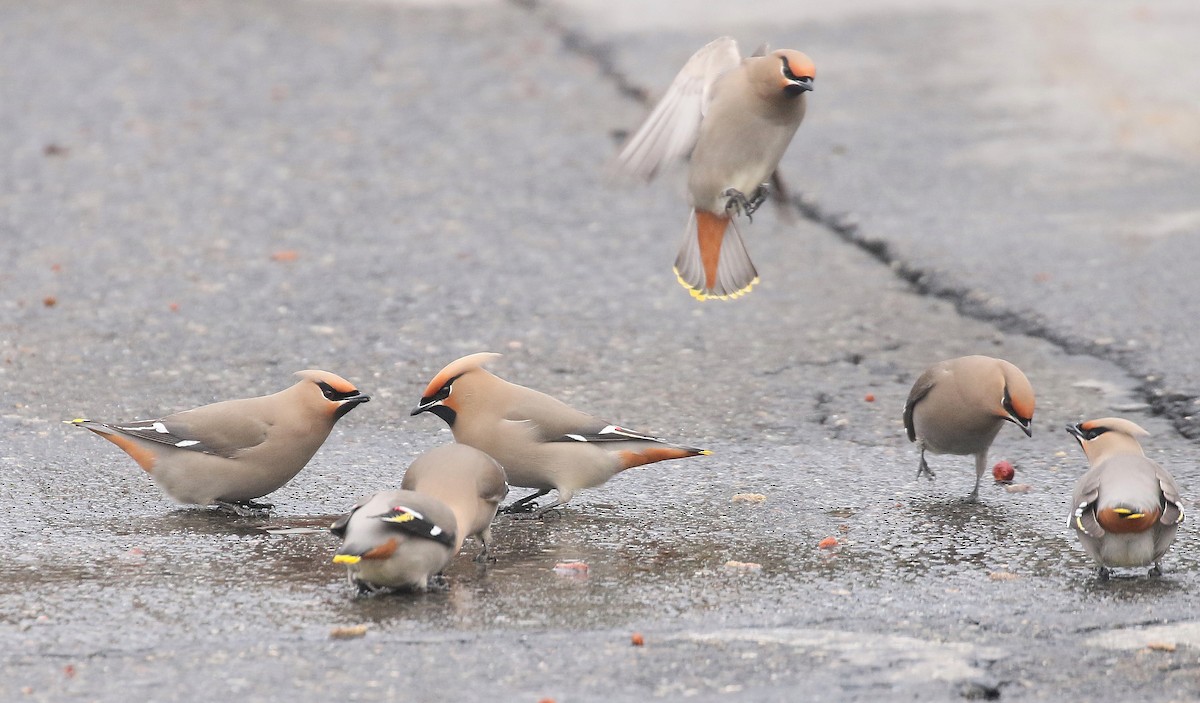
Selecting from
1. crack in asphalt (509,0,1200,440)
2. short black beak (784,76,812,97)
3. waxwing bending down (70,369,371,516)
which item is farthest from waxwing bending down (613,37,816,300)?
waxwing bending down (70,369,371,516)

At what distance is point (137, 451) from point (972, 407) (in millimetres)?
2873

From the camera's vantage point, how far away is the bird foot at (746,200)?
20.3 feet

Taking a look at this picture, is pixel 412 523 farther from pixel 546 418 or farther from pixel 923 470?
pixel 923 470

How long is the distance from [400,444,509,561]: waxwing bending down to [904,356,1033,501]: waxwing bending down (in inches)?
63.1

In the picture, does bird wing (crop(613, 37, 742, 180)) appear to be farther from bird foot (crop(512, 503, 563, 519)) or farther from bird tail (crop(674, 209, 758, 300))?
bird foot (crop(512, 503, 563, 519))

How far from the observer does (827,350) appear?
23.4 ft

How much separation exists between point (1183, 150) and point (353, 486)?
642 cm

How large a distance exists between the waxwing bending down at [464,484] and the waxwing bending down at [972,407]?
63.1 inches

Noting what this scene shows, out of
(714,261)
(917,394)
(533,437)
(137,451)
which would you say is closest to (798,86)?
(714,261)

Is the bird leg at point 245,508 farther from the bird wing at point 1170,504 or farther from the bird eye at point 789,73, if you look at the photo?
the bird wing at point 1170,504

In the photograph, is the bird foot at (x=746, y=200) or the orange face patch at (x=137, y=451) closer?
the orange face patch at (x=137, y=451)

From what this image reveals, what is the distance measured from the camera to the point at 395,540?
437cm

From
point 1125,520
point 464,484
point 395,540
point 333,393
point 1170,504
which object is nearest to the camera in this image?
point 395,540

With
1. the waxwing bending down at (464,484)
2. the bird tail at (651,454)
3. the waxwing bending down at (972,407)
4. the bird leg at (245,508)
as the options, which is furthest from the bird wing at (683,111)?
the bird leg at (245,508)
